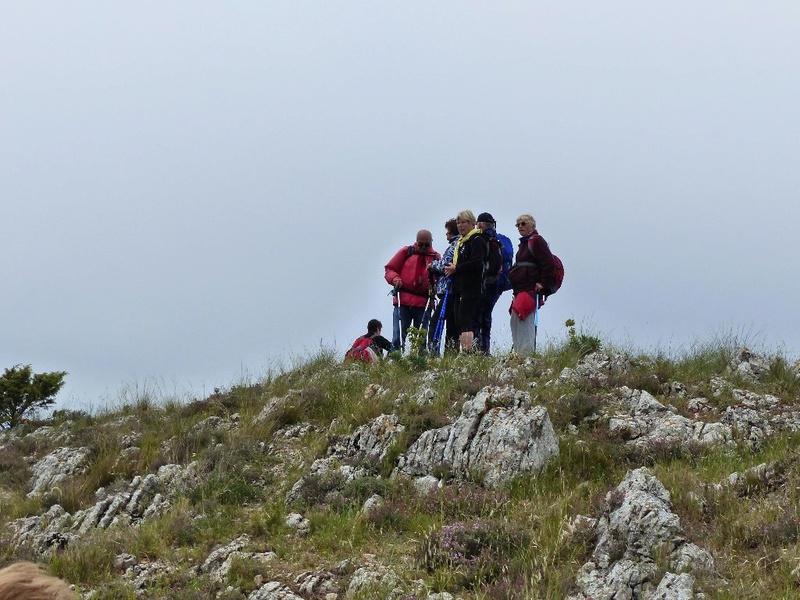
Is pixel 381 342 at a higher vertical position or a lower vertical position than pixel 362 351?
higher

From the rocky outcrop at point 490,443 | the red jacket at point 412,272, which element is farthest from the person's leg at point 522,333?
the rocky outcrop at point 490,443

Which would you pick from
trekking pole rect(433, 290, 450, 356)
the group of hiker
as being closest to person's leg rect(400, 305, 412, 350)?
the group of hiker

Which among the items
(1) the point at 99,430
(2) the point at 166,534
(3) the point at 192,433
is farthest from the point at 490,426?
(1) the point at 99,430

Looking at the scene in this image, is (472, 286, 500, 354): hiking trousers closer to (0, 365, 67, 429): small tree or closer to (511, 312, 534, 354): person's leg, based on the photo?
(511, 312, 534, 354): person's leg

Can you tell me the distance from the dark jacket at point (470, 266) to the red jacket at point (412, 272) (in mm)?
1081

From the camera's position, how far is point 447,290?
13.2 m

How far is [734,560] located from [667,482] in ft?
4.22

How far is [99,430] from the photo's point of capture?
12102 mm

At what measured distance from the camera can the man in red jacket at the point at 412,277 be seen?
13.8 meters

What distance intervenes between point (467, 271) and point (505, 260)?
1.30 meters

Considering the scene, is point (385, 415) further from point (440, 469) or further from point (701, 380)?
point (701, 380)

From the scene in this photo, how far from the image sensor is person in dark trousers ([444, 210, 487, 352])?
12422 millimetres

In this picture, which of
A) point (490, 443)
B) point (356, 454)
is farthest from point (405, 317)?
point (490, 443)

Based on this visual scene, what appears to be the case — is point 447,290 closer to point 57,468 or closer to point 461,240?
point 461,240
